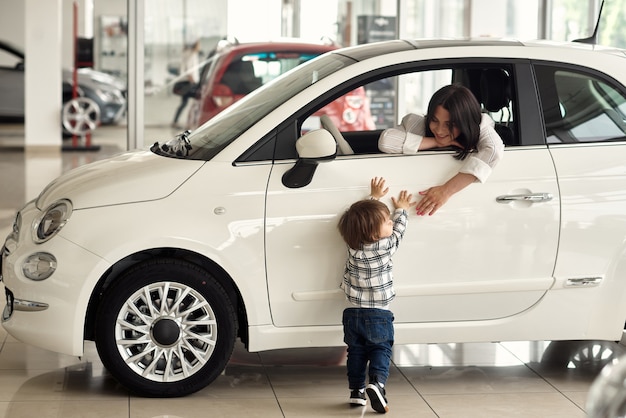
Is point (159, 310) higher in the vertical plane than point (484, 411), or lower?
higher

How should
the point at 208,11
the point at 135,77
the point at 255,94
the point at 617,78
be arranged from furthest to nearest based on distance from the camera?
the point at 208,11 → the point at 135,77 → the point at 255,94 → the point at 617,78

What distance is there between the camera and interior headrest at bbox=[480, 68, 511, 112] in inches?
182

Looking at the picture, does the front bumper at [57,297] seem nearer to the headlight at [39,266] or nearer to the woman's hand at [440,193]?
the headlight at [39,266]

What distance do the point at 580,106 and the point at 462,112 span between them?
21.4 inches

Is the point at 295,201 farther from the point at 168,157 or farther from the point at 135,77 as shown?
the point at 135,77

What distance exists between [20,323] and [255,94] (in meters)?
1.55

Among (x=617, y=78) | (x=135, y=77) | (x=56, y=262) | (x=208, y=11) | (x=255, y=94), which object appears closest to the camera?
(x=56, y=262)

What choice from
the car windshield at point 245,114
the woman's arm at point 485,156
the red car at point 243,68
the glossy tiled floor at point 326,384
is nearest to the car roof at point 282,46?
the red car at point 243,68

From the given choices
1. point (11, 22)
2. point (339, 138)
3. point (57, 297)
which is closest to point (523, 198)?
point (339, 138)

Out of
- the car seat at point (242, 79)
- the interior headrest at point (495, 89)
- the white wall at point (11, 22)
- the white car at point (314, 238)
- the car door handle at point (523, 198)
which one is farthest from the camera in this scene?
the white wall at point (11, 22)

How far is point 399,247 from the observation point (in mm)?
4359

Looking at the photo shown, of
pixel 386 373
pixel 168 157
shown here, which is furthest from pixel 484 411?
pixel 168 157

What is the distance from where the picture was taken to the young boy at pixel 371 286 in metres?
4.21

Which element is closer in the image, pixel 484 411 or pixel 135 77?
pixel 484 411
